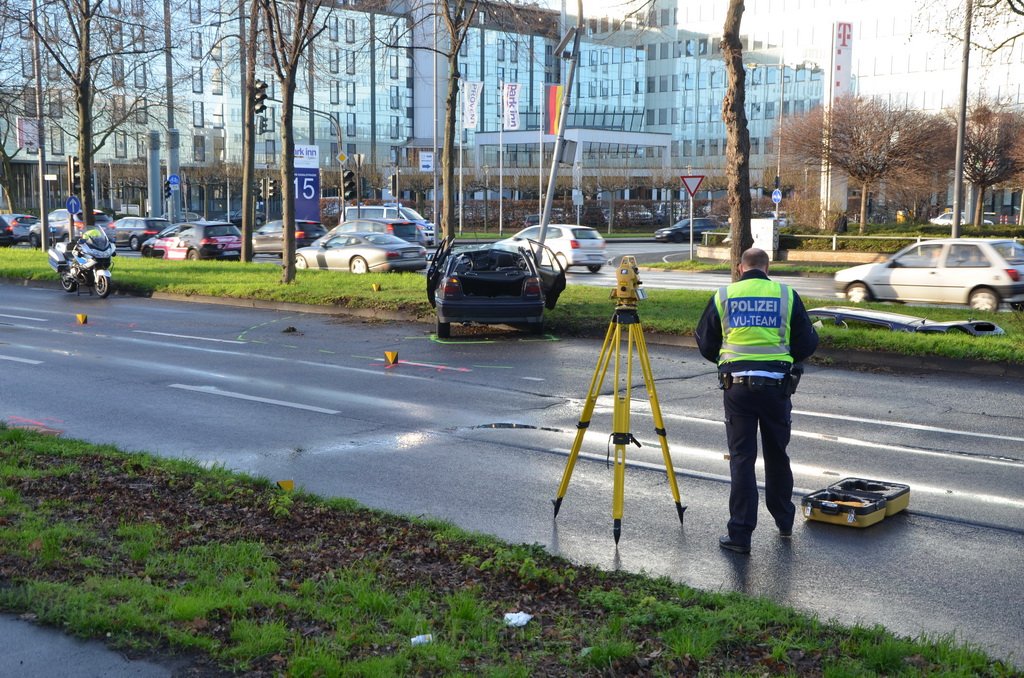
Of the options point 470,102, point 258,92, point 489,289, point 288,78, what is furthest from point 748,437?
point 470,102

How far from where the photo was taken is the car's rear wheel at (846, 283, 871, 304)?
22203 mm

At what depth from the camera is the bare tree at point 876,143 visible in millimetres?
45875

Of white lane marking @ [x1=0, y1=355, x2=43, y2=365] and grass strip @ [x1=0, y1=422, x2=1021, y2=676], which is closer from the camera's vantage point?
grass strip @ [x1=0, y1=422, x2=1021, y2=676]

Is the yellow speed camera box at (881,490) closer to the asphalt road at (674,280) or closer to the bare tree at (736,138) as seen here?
the bare tree at (736,138)

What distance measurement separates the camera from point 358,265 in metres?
31.2

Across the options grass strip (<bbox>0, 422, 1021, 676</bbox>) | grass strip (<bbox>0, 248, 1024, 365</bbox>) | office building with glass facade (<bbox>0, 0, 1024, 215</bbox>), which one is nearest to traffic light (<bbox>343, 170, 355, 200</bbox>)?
grass strip (<bbox>0, 248, 1024, 365</bbox>)

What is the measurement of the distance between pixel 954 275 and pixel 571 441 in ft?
45.4

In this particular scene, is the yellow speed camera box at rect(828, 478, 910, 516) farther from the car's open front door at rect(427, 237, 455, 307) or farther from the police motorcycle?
the police motorcycle

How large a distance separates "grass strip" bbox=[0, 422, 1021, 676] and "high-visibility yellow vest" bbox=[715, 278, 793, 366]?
1597 millimetres

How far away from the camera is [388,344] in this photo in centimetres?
1698

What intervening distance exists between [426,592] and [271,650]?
954mm

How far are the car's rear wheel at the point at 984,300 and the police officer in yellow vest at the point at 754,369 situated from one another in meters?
15.3

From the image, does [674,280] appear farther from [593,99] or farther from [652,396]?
[593,99]

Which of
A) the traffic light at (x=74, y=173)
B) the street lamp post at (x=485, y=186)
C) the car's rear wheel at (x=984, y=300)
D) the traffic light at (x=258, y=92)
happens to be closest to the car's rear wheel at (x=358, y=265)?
the traffic light at (x=258, y=92)
